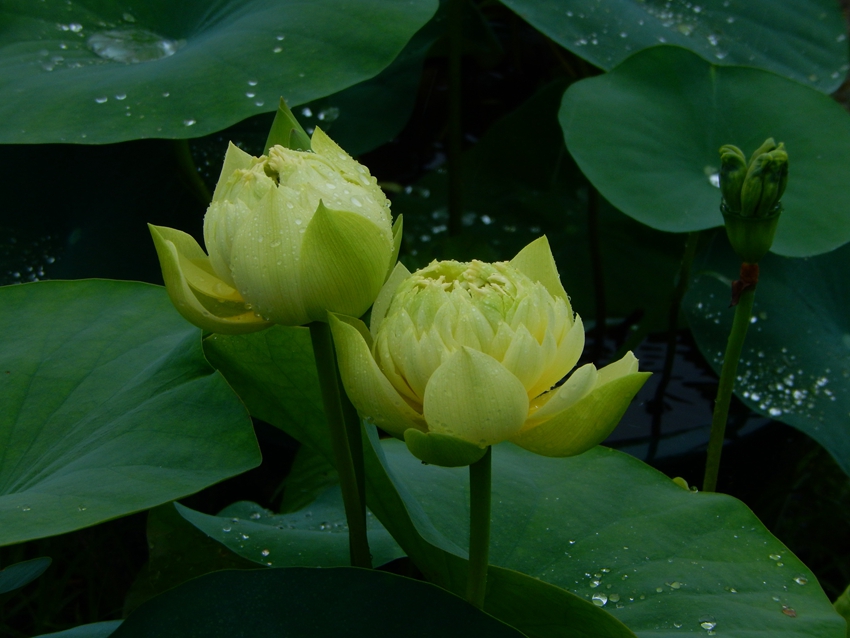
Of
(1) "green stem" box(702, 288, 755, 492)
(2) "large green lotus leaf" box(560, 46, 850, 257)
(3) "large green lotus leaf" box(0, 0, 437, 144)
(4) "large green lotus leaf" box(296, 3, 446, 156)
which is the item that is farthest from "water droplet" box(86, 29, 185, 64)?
(1) "green stem" box(702, 288, 755, 492)

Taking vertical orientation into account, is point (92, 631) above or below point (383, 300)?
below

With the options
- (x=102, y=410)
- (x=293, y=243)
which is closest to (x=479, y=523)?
(x=293, y=243)

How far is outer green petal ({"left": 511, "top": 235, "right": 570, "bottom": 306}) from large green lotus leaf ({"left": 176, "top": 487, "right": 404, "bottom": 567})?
0.30 metres

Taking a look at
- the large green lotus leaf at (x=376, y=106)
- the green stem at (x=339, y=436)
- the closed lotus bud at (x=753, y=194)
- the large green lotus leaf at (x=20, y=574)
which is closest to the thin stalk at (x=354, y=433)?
the green stem at (x=339, y=436)

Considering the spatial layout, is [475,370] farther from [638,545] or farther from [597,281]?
[597,281]

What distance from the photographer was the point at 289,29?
871 millimetres

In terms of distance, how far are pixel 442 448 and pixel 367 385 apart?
0.05 meters

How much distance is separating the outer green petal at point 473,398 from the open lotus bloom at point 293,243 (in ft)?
0.25

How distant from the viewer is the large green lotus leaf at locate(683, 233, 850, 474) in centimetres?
92

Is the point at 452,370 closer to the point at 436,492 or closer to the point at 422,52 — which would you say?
the point at 436,492

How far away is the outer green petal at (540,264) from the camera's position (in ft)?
1.47

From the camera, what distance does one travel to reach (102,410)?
0.56 m

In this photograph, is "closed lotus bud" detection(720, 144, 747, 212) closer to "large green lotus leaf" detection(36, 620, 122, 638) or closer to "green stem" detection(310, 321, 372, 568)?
"green stem" detection(310, 321, 372, 568)

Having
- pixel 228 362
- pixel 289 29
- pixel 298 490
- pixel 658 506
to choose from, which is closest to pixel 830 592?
pixel 658 506
